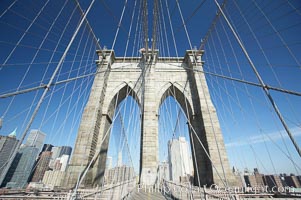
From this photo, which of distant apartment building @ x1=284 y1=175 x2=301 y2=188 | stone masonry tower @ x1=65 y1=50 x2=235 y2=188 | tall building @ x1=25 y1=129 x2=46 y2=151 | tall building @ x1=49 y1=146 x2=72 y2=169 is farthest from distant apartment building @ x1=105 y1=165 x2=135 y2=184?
distant apartment building @ x1=284 y1=175 x2=301 y2=188

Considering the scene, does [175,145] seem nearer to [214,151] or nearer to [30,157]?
[214,151]

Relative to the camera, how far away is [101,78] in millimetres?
11805

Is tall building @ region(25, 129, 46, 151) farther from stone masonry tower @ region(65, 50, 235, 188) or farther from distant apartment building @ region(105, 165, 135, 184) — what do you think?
distant apartment building @ region(105, 165, 135, 184)

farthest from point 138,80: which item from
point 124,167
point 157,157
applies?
point 124,167

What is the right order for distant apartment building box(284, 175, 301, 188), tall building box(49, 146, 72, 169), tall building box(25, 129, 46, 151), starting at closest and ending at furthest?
tall building box(25, 129, 46, 151) < tall building box(49, 146, 72, 169) < distant apartment building box(284, 175, 301, 188)

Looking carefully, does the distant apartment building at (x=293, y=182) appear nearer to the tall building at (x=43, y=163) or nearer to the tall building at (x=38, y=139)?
the tall building at (x=43, y=163)

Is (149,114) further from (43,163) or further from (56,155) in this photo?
(56,155)

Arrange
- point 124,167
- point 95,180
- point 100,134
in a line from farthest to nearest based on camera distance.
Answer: point 100,134, point 95,180, point 124,167

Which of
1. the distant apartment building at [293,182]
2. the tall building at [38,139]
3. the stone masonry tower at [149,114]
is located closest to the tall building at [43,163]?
the tall building at [38,139]

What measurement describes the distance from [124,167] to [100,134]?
412 cm

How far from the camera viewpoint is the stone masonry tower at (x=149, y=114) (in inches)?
349

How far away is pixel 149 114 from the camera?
1107cm

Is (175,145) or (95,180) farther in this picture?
(175,145)

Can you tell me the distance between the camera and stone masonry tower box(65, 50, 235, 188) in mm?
8875
